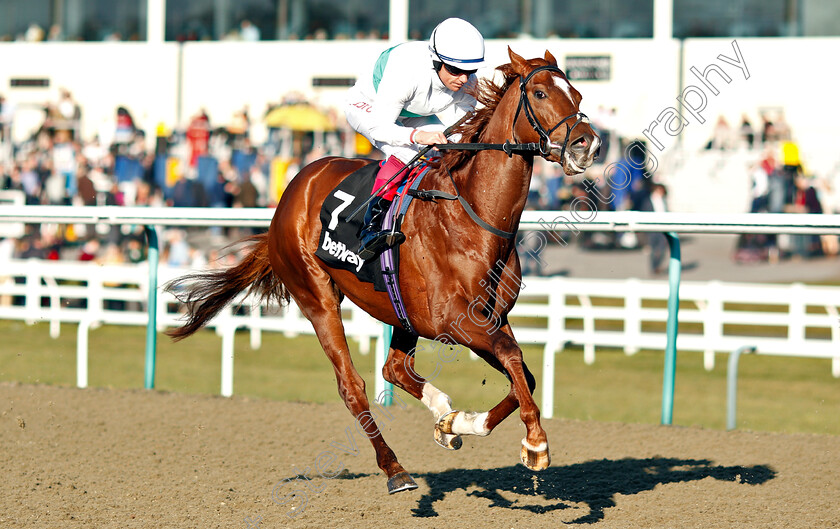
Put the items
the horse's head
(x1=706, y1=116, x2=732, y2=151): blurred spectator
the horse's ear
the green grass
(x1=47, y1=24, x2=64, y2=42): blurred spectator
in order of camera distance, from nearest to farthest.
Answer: the horse's head < the horse's ear < the green grass < (x1=706, y1=116, x2=732, y2=151): blurred spectator < (x1=47, y1=24, x2=64, y2=42): blurred spectator

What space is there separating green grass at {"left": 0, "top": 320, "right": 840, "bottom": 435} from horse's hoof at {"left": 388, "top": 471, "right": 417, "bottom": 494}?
255 centimetres

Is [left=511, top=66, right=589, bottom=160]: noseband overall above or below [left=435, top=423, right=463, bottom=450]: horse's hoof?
above

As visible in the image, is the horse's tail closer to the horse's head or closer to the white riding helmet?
the white riding helmet

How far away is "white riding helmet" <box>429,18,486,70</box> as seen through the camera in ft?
12.9

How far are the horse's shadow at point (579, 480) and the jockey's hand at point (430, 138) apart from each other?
140 cm

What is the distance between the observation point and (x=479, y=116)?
12.9 ft

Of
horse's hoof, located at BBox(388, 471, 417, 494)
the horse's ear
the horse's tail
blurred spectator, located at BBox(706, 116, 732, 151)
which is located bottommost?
horse's hoof, located at BBox(388, 471, 417, 494)

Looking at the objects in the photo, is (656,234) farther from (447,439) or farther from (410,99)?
(447,439)

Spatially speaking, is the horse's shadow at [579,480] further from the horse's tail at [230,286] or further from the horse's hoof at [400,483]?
the horse's tail at [230,286]

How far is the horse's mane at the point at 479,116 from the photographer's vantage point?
3893 millimetres

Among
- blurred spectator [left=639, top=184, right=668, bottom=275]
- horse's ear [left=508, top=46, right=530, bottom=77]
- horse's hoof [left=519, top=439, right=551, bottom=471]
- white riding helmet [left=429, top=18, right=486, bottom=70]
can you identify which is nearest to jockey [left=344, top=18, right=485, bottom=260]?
white riding helmet [left=429, top=18, right=486, bottom=70]

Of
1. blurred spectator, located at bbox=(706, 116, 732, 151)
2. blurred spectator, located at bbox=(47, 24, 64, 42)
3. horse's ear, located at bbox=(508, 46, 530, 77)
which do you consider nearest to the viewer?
horse's ear, located at bbox=(508, 46, 530, 77)

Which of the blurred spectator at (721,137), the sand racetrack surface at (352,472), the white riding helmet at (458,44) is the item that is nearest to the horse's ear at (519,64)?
the white riding helmet at (458,44)

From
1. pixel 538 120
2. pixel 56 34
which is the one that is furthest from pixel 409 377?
pixel 56 34
